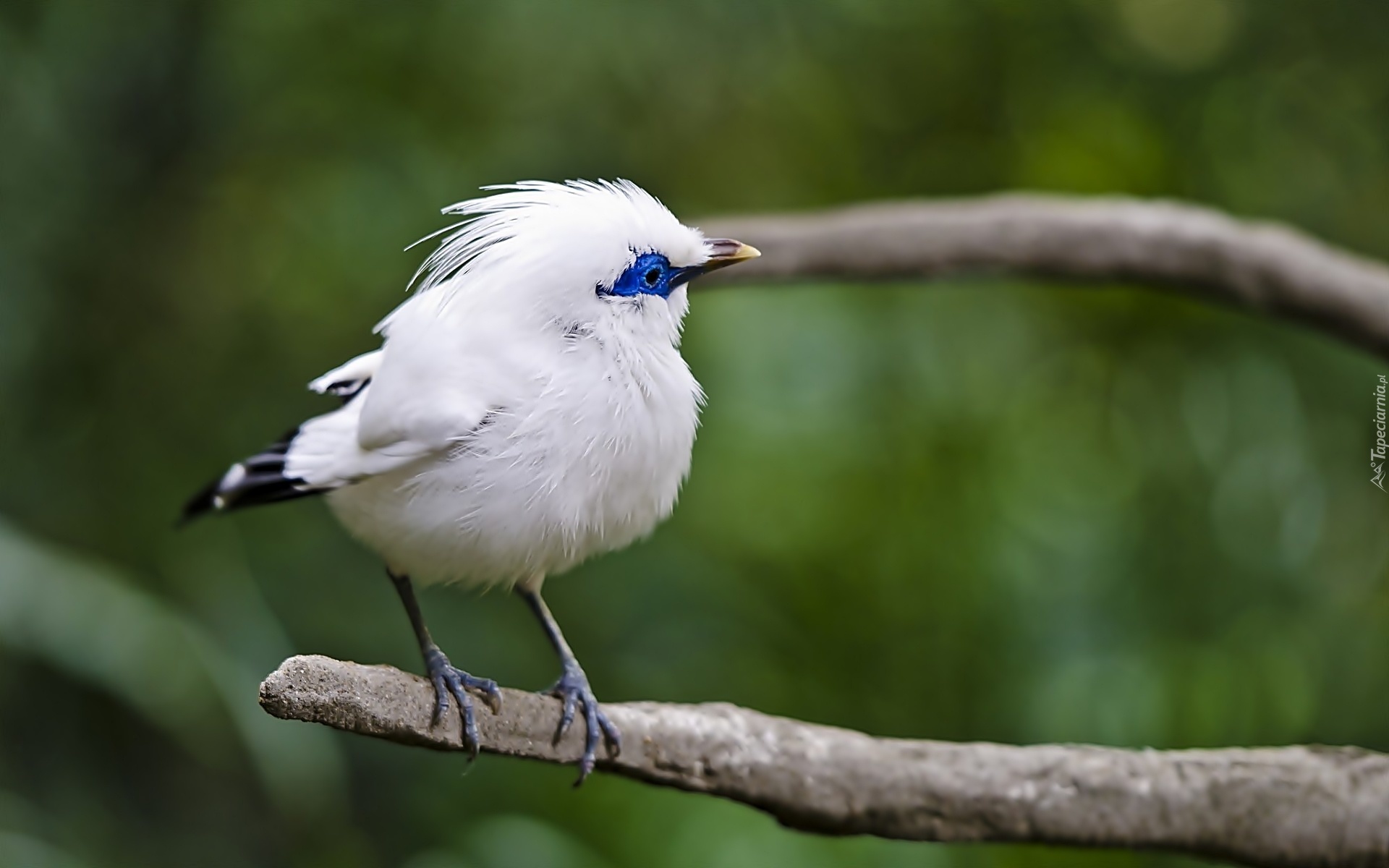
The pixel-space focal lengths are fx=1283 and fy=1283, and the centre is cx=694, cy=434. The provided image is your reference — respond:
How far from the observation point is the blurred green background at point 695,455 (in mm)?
2902

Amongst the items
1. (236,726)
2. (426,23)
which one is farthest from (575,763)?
(426,23)

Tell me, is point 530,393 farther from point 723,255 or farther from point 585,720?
point 585,720

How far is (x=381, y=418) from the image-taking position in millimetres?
1461

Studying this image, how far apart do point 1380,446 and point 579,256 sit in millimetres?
2238

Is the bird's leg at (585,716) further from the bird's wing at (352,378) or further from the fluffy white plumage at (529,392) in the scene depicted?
the bird's wing at (352,378)

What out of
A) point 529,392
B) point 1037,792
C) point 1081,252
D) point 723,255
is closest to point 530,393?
point 529,392

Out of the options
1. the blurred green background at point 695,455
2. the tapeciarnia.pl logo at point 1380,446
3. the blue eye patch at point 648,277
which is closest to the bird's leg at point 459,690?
the blue eye patch at point 648,277

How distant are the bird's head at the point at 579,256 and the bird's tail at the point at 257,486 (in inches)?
11.7

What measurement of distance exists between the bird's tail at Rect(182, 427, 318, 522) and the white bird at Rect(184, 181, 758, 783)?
0.01 metres

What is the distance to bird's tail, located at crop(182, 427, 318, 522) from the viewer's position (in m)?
1.55

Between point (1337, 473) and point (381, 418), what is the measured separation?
2.63m

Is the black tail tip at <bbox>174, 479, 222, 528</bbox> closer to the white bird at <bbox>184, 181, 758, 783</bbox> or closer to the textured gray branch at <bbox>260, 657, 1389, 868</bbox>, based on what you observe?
the white bird at <bbox>184, 181, 758, 783</bbox>

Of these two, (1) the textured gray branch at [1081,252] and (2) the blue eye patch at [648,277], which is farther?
(1) the textured gray branch at [1081,252]

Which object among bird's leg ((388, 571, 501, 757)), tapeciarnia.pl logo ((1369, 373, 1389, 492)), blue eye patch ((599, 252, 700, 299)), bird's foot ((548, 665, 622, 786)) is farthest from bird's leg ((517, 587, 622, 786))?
tapeciarnia.pl logo ((1369, 373, 1389, 492))
